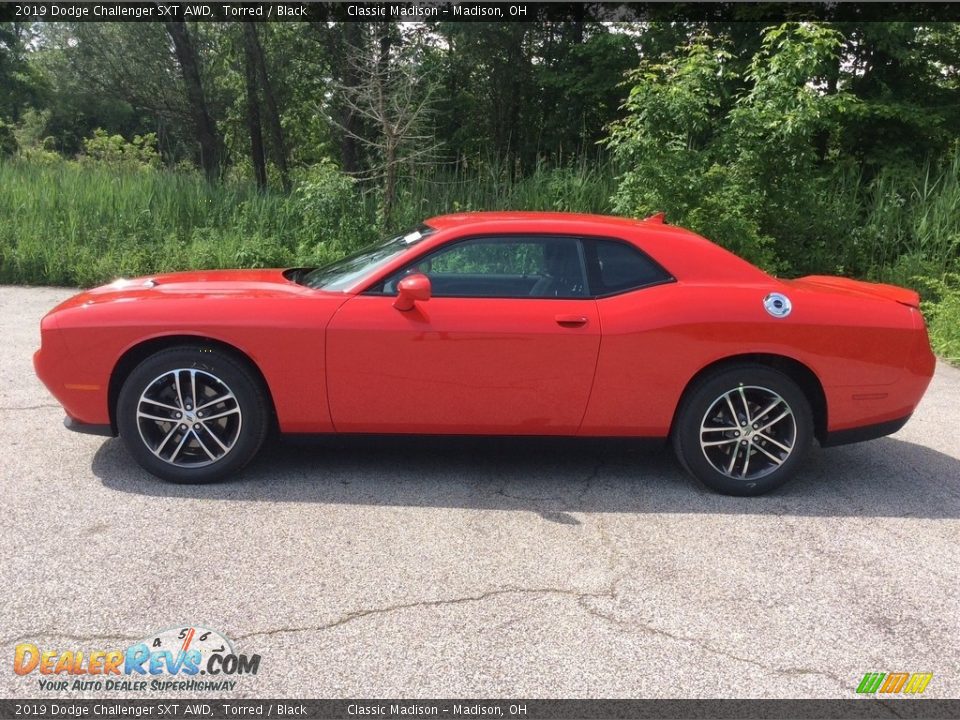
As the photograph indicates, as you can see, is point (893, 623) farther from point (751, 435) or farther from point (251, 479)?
point (251, 479)

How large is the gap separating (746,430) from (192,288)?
3002 mm

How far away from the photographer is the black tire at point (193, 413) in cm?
402

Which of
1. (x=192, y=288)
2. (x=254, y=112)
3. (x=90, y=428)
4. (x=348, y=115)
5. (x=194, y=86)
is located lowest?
(x=90, y=428)

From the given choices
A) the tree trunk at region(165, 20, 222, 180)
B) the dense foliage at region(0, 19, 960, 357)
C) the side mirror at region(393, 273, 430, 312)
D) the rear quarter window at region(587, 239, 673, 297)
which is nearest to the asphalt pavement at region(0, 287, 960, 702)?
the side mirror at region(393, 273, 430, 312)

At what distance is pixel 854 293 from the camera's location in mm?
4453

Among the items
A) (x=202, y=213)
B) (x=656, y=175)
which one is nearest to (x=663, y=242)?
(x=656, y=175)

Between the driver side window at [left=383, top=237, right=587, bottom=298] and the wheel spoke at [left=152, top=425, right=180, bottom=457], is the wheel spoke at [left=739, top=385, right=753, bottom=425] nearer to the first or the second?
the driver side window at [left=383, top=237, right=587, bottom=298]

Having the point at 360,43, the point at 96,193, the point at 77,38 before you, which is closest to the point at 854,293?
the point at 96,193

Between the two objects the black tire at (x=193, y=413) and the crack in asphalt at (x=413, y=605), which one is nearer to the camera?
the crack in asphalt at (x=413, y=605)

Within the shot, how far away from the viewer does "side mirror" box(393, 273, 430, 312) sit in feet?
12.7

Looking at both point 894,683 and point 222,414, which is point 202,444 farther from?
point 894,683

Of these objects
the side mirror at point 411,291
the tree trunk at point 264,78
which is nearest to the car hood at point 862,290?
the side mirror at point 411,291

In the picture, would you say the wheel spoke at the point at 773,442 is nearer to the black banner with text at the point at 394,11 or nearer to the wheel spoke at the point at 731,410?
the wheel spoke at the point at 731,410

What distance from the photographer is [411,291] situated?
3887 millimetres
